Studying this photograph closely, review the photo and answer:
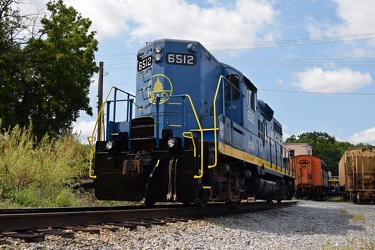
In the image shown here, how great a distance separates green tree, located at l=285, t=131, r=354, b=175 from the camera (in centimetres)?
7781

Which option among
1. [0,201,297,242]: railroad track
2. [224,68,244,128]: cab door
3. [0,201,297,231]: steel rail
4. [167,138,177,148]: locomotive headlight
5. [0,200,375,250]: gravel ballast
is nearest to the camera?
[0,200,375,250]: gravel ballast

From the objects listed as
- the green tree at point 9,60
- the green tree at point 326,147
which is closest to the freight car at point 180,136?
the green tree at point 9,60

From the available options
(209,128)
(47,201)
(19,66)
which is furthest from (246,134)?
(19,66)

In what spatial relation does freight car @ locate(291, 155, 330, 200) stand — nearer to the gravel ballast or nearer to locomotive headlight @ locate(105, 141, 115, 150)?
the gravel ballast

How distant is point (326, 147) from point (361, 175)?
66.1 m

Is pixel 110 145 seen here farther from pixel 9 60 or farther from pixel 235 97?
pixel 9 60

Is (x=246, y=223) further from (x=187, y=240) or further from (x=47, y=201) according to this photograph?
(x=47, y=201)

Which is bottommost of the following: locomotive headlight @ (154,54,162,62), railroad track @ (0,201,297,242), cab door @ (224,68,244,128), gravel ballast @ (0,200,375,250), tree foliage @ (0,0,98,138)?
gravel ballast @ (0,200,375,250)

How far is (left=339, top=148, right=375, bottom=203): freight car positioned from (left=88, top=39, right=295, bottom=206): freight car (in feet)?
37.9

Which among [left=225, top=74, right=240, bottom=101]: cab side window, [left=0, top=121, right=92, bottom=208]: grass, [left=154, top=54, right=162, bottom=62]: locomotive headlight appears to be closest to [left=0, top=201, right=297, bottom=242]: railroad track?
[left=0, top=121, right=92, bottom=208]: grass

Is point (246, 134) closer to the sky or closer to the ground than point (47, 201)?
closer to the sky

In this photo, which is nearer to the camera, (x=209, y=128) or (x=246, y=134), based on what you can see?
(x=209, y=128)

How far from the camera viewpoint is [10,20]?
59.4ft

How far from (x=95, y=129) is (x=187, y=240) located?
3.44m
